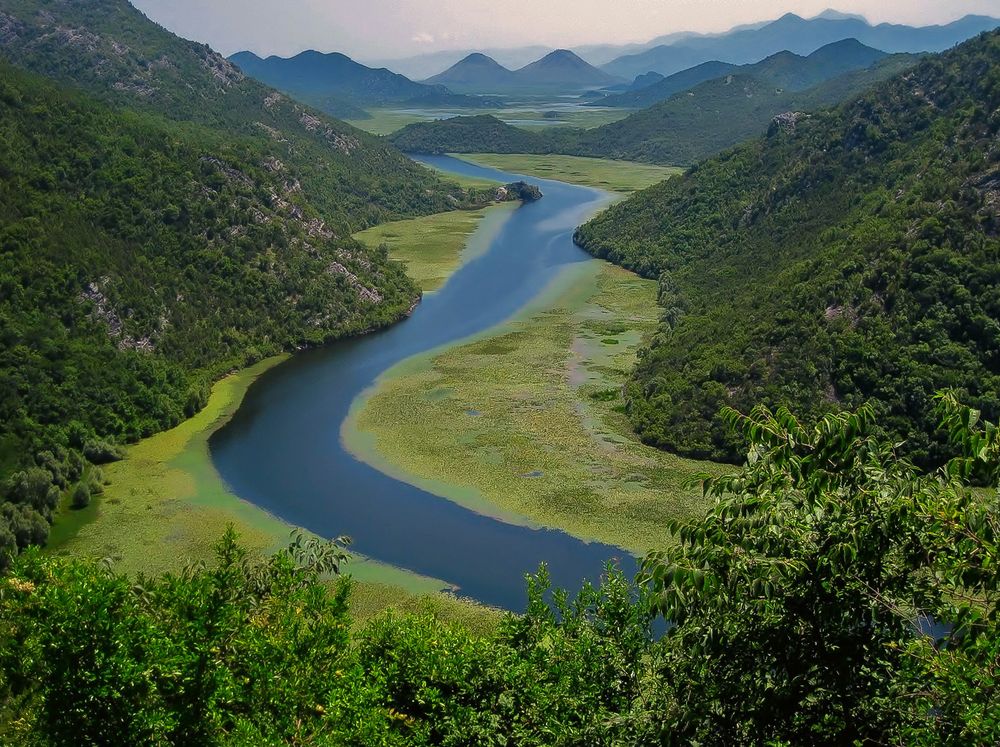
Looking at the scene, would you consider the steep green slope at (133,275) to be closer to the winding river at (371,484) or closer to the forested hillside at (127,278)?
the forested hillside at (127,278)

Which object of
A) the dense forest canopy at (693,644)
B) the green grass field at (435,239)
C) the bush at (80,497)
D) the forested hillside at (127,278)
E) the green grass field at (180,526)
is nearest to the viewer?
the dense forest canopy at (693,644)

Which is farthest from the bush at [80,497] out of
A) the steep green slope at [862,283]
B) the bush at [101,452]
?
the steep green slope at [862,283]

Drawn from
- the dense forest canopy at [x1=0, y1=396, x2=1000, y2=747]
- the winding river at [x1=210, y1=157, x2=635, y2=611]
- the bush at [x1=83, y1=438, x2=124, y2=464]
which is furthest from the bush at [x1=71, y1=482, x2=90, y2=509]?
the dense forest canopy at [x1=0, y1=396, x2=1000, y2=747]

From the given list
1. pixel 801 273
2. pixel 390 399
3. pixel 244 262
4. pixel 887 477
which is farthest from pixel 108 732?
pixel 244 262

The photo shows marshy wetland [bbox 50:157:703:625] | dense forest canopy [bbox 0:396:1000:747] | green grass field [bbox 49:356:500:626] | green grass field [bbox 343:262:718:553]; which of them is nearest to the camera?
dense forest canopy [bbox 0:396:1000:747]

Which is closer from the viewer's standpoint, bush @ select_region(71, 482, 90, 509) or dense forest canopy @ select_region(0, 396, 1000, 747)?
dense forest canopy @ select_region(0, 396, 1000, 747)

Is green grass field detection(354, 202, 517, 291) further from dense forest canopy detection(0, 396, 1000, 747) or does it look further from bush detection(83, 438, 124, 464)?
dense forest canopy detection(0, 396, 1000, 747)
